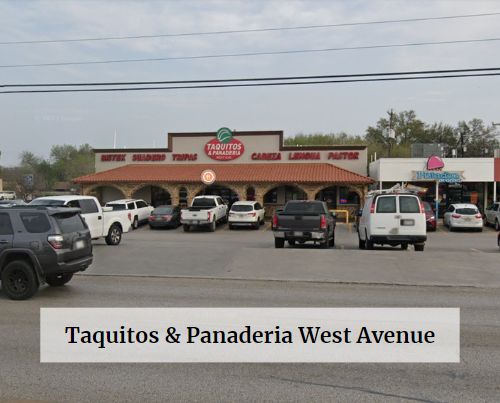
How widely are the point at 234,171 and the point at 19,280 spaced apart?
28.3 m

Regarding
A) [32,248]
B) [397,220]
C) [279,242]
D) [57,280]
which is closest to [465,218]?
[397,220]

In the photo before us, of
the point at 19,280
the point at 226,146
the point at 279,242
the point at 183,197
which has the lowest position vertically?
the point at 279,242

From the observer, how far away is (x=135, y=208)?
107 feet

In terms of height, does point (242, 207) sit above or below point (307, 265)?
above

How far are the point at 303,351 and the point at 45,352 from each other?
323cm

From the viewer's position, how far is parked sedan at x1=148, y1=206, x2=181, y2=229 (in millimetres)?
31312

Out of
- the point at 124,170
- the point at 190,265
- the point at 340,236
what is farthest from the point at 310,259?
the point at 124,170

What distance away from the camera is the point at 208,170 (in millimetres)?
36875

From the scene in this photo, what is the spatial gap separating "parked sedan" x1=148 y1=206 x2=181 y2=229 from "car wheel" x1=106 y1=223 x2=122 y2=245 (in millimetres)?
10928

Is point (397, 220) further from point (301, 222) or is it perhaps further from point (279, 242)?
point (279, 242)

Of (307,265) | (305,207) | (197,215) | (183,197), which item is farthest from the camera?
(183,197)

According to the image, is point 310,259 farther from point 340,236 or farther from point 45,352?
point 340,236
